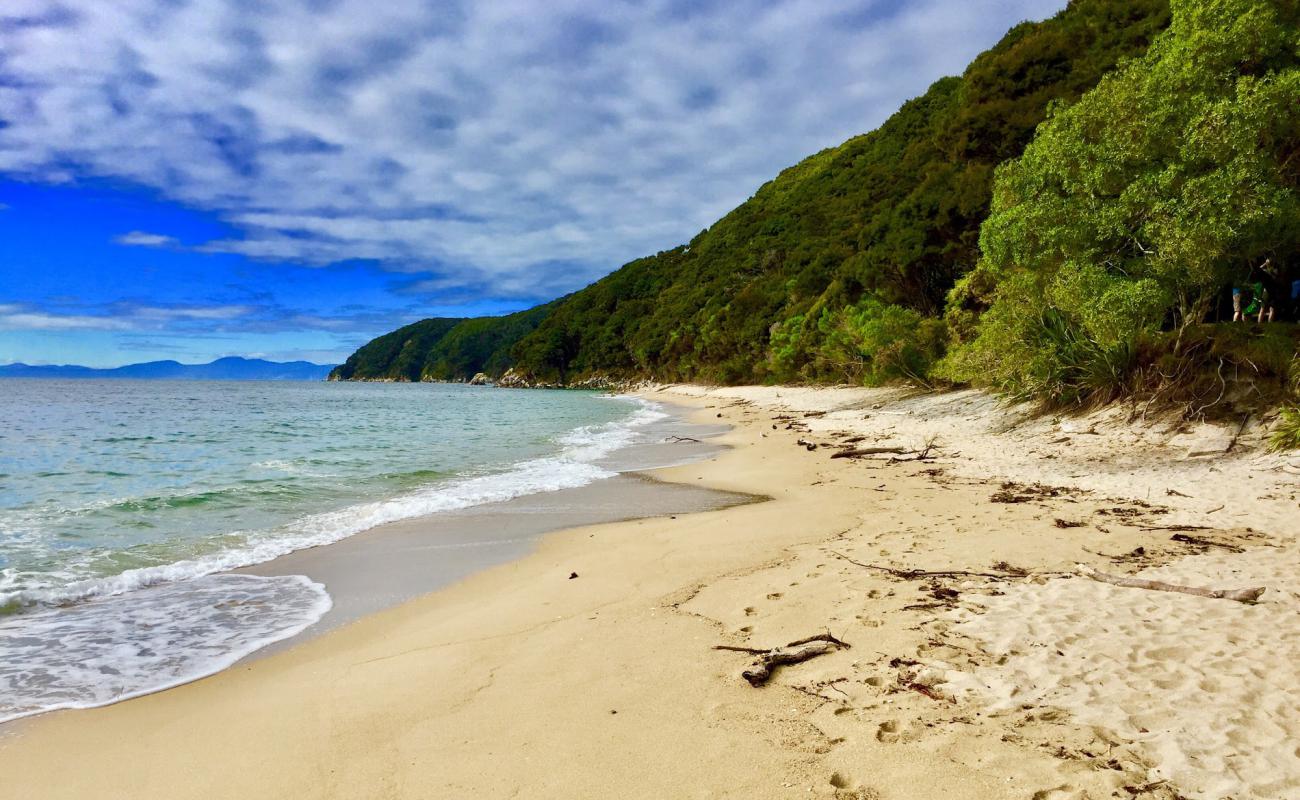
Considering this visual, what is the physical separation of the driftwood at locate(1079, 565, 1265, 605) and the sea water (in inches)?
278

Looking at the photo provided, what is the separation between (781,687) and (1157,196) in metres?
12.6

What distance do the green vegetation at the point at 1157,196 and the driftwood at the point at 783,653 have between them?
36.4 ft

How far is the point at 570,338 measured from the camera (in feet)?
401

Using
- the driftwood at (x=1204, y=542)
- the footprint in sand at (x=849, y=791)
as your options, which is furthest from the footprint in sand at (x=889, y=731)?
the driftwood at (x=1204, y=542)

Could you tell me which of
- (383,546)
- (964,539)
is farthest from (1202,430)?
(383,546)

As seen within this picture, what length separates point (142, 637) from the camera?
5.30m

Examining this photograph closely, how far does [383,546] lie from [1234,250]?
48.5 feet

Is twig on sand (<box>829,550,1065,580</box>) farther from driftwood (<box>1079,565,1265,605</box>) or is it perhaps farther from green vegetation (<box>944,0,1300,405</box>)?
green vegetation (<box>944,0,1300,405</box>)

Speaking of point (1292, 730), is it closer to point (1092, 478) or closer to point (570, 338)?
point (1092, 478)

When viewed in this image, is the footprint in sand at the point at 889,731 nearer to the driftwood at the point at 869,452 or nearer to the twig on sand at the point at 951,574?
the twig on sand at the point at 951,574

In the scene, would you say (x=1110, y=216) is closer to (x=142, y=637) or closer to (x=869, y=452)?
(x=869, y=452)

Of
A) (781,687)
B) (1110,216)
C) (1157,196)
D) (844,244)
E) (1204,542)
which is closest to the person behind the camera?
(781,687)

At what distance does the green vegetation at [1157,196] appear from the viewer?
33.4 ft

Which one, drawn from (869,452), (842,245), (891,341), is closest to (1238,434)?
(869,452)
